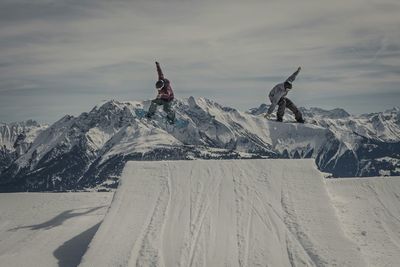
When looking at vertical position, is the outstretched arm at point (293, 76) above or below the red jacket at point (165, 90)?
above

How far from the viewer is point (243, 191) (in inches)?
1217

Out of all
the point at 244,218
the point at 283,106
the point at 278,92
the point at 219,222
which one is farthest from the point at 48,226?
the point at 278,92

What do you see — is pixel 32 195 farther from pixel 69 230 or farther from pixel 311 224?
pixel 311 224

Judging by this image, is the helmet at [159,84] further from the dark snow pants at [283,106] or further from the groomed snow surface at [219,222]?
the dark snow pants at [283,106]

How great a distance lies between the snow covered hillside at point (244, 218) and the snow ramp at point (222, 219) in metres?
0.05

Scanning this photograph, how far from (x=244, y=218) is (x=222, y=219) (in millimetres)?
1243

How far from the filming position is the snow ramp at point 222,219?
2467 cm

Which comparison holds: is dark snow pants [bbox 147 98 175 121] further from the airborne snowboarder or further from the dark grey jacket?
the dark grey jacket

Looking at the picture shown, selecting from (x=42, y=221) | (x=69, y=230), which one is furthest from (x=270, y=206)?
(x=42, y=221)

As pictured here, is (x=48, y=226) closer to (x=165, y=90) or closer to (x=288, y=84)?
(x=165, y=90)

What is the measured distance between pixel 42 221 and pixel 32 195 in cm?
659

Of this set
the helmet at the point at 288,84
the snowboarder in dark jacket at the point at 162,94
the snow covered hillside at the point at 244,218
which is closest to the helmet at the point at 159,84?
the snowboarder in dark jacket at the point at 162,94

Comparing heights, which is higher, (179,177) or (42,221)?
(179,177)

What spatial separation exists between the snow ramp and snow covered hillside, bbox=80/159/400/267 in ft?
0.18
